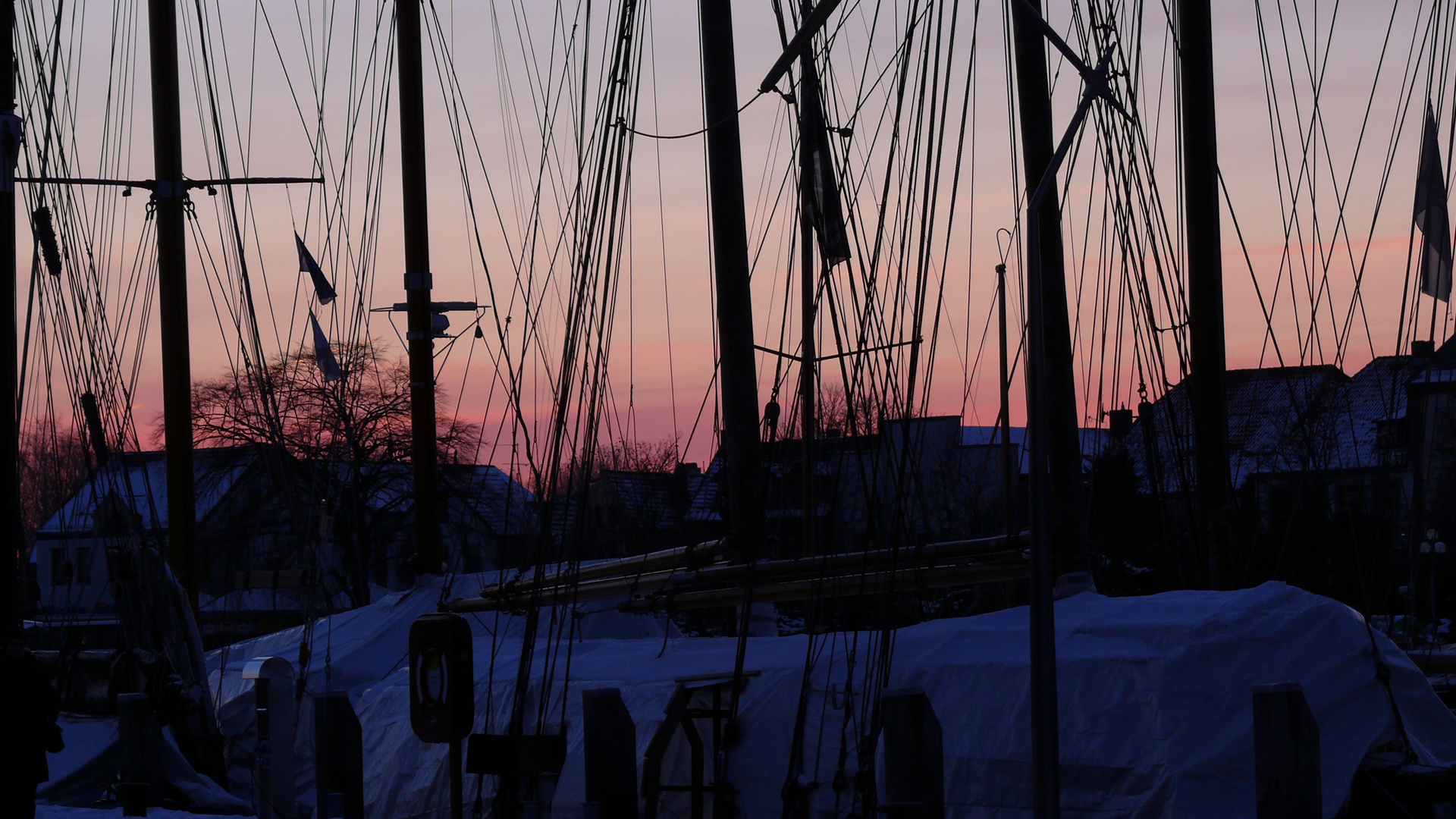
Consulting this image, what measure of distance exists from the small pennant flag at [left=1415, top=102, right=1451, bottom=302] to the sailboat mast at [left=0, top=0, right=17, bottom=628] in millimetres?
8853

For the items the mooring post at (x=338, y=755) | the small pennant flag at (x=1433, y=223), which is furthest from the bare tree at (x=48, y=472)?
the small pennant flag at (x=1433, y=223)

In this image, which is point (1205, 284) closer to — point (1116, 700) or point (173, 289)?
point (1116, 700)

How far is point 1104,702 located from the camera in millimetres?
6273

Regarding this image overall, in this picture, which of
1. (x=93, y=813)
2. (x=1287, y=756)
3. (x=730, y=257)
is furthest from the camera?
(x=730, y=257)

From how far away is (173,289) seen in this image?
1416 cm

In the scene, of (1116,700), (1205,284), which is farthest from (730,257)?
(1116,700)

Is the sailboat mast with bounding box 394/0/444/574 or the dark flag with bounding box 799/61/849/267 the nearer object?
the dark flag with bounding box 799/61/849/267

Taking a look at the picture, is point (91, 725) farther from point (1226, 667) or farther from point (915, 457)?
point (1226, 667)

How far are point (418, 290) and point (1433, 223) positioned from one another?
968 centimetres

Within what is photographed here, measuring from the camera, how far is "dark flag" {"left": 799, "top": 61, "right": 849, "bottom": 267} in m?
9.30

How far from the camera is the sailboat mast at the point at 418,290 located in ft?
47.8

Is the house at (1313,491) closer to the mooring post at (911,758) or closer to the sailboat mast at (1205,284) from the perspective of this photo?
the sailboat mast at (1205,284)

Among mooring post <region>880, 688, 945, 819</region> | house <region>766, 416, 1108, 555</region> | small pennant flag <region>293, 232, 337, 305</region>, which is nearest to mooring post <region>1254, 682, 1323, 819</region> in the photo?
mooring post <region>880, 688, 945, 819</region>

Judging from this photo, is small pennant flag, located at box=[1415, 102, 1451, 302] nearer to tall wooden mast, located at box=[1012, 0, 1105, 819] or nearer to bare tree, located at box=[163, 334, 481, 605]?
tall wooden mast, located at box=[1012, 0, 1105, 819]
